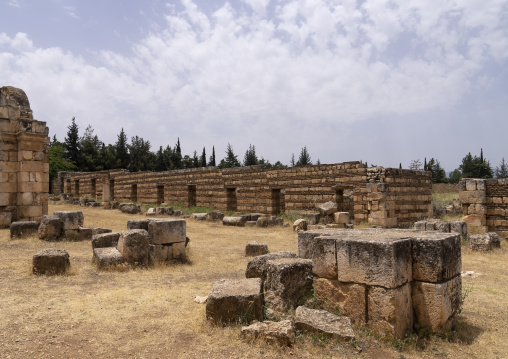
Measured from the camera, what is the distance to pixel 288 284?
470 centimetres

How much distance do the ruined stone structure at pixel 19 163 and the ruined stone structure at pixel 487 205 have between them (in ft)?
48.8

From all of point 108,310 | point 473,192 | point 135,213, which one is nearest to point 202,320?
point 108,310

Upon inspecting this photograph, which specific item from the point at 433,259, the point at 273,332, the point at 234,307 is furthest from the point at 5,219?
the point at 433,259

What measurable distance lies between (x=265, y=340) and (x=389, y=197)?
12.3 m

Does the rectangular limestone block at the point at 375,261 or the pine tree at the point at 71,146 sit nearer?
the rectangular limestone block at the point at 375,261

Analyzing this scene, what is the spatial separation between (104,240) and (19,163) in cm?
577

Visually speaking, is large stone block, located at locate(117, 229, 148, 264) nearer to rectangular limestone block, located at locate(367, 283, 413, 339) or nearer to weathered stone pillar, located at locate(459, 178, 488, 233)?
rectangular limestone block, located at locate(367, 283, 413, 339)

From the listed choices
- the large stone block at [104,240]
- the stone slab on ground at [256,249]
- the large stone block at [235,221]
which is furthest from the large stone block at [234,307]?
the large stone block at [235,221]

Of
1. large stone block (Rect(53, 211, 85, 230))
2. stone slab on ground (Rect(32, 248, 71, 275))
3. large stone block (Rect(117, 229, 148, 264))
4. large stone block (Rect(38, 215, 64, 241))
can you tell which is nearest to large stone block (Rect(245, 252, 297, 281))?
large stone block (Rect(117, 229, 148, 264))

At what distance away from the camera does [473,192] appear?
12656mm

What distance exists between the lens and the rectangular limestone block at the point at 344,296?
4164mm

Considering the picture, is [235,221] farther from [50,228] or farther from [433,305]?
[433,305]

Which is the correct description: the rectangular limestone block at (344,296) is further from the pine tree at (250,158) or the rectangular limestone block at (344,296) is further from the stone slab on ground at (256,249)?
the pine tree at (250,158)

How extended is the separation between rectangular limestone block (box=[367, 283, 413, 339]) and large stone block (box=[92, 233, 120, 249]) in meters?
6.52
